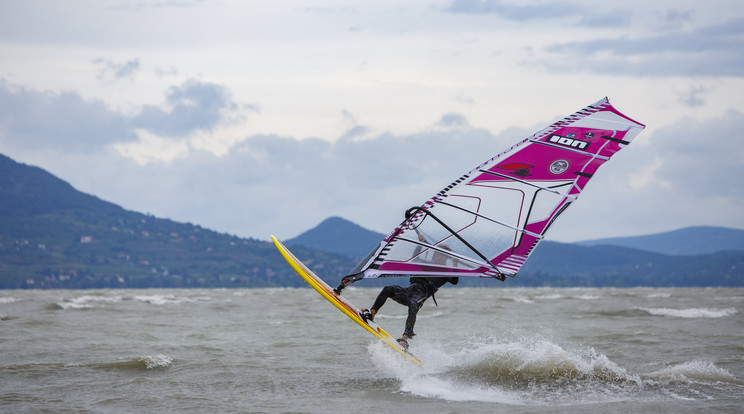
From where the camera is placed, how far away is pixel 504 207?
10.2 metres

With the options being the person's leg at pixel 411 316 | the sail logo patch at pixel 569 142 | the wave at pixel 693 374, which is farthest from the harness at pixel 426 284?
the wave at pixel 693 374

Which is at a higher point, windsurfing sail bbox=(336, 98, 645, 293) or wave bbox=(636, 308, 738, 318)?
windsurfing sail bbox=(336, 98, 645, 293)

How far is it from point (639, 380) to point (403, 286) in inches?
134

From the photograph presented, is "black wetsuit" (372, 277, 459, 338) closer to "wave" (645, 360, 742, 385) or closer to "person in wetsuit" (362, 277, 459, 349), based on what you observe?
"person in wetsuit" (362, 277, 459, 349)

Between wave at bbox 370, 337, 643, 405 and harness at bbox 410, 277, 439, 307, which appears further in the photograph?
harness at bbox 410, 277, 439, 307

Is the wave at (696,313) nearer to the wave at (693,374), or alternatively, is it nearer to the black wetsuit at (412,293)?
the wave at (693,374)

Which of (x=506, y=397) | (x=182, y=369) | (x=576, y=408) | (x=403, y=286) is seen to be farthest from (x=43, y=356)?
(x=576, y=408)

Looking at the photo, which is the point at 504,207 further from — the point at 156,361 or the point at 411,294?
the point at 156,361

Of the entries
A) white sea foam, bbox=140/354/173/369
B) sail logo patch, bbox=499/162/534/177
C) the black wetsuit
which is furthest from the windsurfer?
white sea foam, bbox=140/354/173/369

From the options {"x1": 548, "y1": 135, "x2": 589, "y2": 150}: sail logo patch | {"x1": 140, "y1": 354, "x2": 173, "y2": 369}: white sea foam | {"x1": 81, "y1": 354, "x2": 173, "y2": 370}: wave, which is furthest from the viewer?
{"x1": 140, "y1": 354, "x2": 173, "y2": 369}: white sea foam

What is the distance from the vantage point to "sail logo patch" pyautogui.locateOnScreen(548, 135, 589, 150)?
995cm

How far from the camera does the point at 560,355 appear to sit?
11.2 meters

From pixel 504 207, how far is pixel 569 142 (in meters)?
1.17

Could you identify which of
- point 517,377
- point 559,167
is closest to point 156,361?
point 517,377
